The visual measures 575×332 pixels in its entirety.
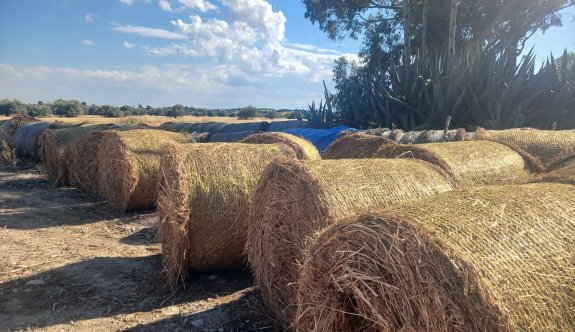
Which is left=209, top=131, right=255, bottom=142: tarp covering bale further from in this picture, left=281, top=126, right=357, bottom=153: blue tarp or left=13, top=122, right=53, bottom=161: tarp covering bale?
left=13, top=122, right=53, bottom=161: tarp covering bale

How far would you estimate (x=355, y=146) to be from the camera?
6.10 m

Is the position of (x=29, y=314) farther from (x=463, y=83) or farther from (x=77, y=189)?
(x=463, y=83)

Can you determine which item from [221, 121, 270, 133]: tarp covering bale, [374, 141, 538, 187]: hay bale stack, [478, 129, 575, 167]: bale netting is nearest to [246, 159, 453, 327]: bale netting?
[374, 141, 538, 187]: hay bale stack

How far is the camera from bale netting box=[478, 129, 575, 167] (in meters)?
5.67

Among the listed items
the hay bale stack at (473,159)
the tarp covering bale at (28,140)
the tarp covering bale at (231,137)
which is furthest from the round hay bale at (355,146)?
the tarp covering bale at (28,140)

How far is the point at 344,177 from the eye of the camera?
11.5 ft

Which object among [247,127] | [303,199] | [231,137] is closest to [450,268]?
[303,199]

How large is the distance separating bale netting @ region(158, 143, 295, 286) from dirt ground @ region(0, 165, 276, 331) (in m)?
0.31

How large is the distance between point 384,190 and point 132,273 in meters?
3.23

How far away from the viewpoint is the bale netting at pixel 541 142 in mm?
5668

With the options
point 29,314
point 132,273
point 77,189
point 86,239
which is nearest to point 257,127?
point 77,189

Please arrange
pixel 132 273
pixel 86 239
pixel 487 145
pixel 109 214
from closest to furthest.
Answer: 1. pixel 132 273
2. pixel 487 145
3. pixel 86 239
4. pixel 109 214

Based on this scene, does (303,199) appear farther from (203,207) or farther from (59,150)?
(59,150)

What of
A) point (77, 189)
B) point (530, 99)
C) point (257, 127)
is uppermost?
point (530, 99)
